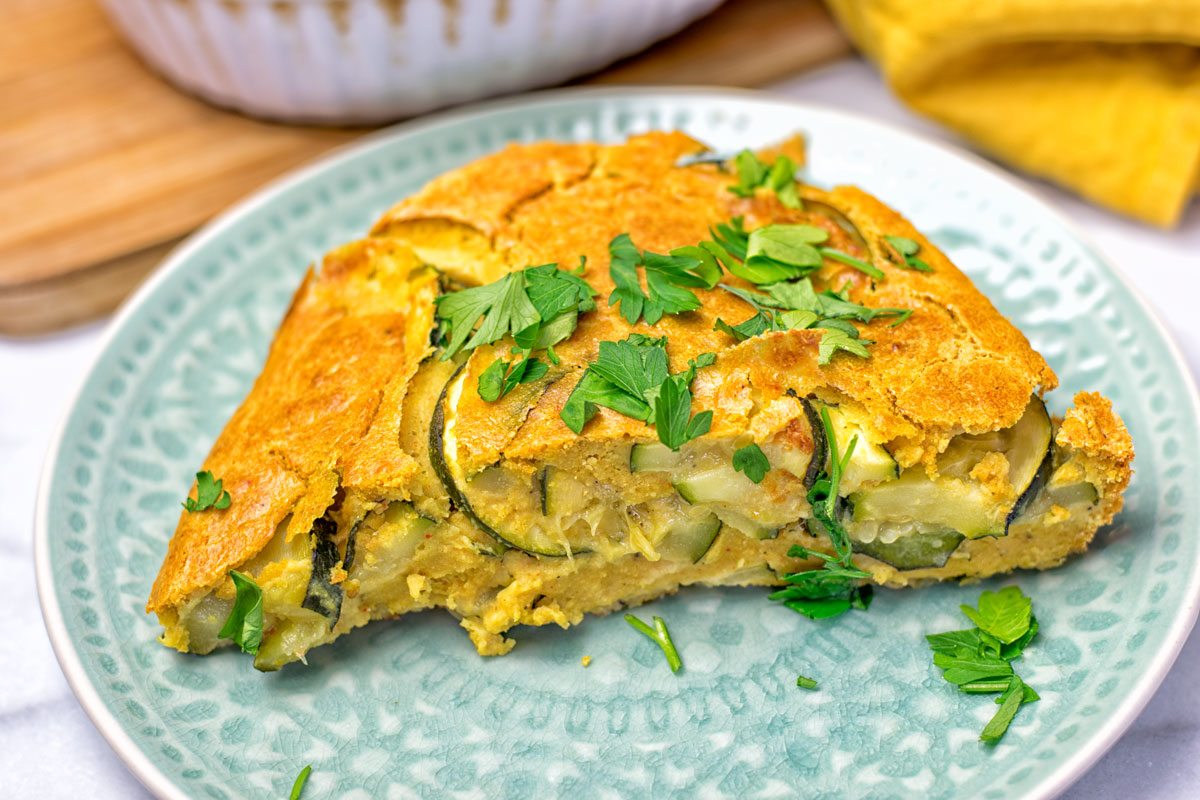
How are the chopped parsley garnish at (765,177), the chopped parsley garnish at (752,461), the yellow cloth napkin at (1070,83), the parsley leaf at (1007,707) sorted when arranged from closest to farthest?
the parsley leaf at (1007,707) → the chopped parsley garnish at (752,461) → the chopped parsley garnish at (765,177) → the yellow cloth napkin at (1070,83)

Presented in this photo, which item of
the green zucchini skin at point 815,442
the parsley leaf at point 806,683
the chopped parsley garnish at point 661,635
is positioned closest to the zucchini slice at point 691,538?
the chopped parsley garnish at point 661,635

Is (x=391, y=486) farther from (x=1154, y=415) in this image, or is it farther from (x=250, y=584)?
(x=1154, y=415)

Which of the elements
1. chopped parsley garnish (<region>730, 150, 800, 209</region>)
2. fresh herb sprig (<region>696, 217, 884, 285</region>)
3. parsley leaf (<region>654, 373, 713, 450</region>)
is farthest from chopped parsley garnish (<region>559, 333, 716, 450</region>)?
chopped parsley garnish (<region>730, 150, 800, 209</region>)

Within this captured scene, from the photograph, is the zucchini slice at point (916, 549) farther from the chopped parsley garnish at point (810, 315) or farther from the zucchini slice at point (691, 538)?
the chopped parsley garnish at point (810, 315)

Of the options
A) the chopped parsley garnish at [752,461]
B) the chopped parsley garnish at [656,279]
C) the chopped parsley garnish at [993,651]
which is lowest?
the chopped parsley garnish at [993,651]

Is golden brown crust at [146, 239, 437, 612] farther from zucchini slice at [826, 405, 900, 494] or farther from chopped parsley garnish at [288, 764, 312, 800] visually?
zucchini slice at [826, 405, 900, 494]

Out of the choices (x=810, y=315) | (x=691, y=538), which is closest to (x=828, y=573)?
(x=691, y=538)
